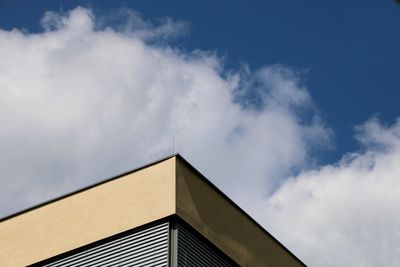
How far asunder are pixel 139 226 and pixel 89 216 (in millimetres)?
1242

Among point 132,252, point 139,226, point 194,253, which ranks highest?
point 139,226

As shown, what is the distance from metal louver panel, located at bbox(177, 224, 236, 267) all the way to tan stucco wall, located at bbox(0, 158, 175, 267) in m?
0.57

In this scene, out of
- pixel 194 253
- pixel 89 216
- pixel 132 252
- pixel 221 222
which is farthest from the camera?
pixel 221 222

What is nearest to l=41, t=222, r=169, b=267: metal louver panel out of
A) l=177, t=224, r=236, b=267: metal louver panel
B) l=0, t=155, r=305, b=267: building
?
l=0, t=155, r=305, b=267: building

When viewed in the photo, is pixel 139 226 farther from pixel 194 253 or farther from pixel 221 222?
pixel 221 222

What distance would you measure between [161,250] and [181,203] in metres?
1.02

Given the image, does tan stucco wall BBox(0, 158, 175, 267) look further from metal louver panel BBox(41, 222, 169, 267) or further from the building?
metal louver panel BBox(41, 222, 169, 267)

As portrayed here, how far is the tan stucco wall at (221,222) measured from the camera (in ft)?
57.3

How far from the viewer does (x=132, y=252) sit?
1709cm

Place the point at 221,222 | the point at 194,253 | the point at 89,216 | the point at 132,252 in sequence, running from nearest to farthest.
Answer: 1. the point at 132,252
2. the point at 194,253
3. the point at 89,216
4. the point at 221,222

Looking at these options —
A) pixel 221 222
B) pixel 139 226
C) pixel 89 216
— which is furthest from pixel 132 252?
pixel 221 222

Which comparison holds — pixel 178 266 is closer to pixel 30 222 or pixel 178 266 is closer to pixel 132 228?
pixel 132 228

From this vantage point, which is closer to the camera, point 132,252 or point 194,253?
point 132,252

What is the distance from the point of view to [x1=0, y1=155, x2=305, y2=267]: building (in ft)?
55.8
